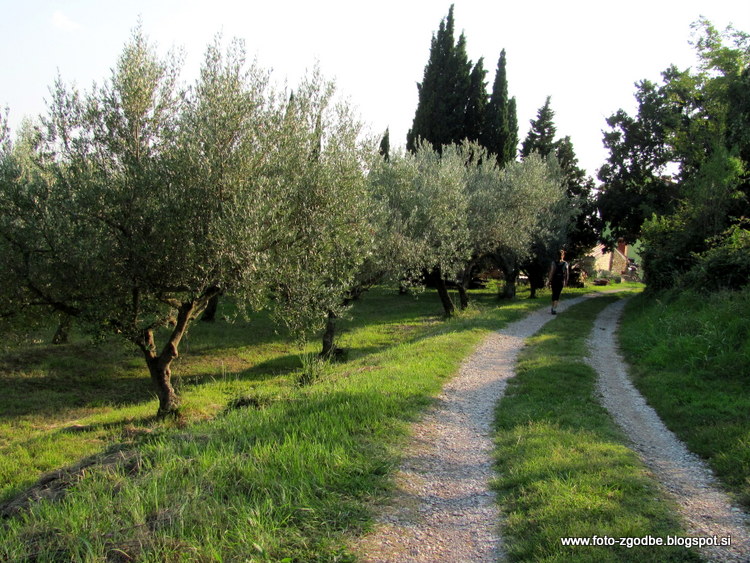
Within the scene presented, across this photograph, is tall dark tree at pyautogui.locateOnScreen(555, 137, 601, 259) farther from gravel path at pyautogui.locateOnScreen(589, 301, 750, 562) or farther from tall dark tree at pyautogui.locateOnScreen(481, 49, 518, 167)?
gravel path at pyautogui.locateOnScreen(589, 301, 750, 562)

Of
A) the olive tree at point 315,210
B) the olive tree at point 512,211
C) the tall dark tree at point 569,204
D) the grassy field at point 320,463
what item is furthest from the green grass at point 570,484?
the tall dark tree at point 569,204

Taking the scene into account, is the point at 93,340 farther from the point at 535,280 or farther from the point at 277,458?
the point at 535,280

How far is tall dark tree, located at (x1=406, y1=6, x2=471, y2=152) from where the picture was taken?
3734 centimetres

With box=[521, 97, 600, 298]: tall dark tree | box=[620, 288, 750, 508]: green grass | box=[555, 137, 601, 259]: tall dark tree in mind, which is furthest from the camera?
box=[555, 137, 601, 259]: tall dark tree

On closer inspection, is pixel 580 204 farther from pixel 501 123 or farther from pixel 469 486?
pixel 469 486

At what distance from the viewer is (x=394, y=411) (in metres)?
6.70

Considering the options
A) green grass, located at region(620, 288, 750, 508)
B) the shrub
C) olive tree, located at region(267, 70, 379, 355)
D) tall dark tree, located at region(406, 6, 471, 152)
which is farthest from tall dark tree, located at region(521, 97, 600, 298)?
olive tree, located at region(267, 70, 379, 355)

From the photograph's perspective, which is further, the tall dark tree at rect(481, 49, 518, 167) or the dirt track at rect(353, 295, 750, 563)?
the tall dark tree at rect(481, 49, 518, 167)

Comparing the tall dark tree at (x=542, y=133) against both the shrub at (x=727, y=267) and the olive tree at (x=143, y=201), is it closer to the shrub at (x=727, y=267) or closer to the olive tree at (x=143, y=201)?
the shrub at (x=727, y=267)

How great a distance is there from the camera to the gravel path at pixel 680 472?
3.91m

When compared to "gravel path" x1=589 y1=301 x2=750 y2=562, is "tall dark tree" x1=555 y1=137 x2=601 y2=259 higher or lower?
higher

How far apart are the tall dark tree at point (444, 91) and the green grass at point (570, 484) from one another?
3213 cm

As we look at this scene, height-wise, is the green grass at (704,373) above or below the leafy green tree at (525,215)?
below

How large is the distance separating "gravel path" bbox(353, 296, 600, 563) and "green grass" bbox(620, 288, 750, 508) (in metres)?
2.45
